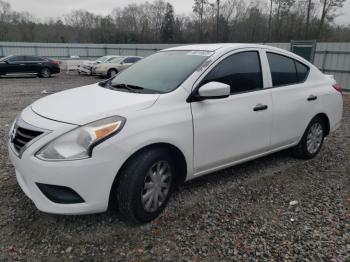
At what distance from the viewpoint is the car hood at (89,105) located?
2643 millimetres

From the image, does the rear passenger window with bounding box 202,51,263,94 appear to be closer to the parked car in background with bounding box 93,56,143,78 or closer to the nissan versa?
the nissan versa

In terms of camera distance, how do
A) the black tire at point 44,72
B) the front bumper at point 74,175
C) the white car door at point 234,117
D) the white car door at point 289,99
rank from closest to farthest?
the front bumper at point 74,175 → the white car door at point 234,117 → the white car door at point 289,99 → the black tire at point 44,72

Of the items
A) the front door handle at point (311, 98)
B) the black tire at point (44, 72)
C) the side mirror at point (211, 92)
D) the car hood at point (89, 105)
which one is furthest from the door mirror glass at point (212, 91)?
the black tire at point (44, 72)

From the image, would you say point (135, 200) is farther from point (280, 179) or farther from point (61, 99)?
point (280, 179)

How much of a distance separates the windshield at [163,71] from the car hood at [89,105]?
0.30 metres

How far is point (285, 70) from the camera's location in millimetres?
4160

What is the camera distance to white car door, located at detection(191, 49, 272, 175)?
316 centimetres

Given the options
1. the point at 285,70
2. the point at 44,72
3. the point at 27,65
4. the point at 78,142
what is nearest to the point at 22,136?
the point at 78,142

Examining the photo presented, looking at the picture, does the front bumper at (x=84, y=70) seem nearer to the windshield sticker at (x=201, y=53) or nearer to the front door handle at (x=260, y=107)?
the windshield sticker at (x=201, y=53)

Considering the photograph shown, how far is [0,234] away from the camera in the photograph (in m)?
2.77

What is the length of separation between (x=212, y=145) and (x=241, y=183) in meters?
0.90

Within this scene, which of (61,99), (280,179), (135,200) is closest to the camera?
(135,200)

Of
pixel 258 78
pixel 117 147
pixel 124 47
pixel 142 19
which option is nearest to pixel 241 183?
pixel 258 78

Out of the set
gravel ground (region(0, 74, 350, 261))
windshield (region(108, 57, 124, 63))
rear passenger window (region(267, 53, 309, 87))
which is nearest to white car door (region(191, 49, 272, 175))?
rear passenger window (region(267, 53, 309, 87))
